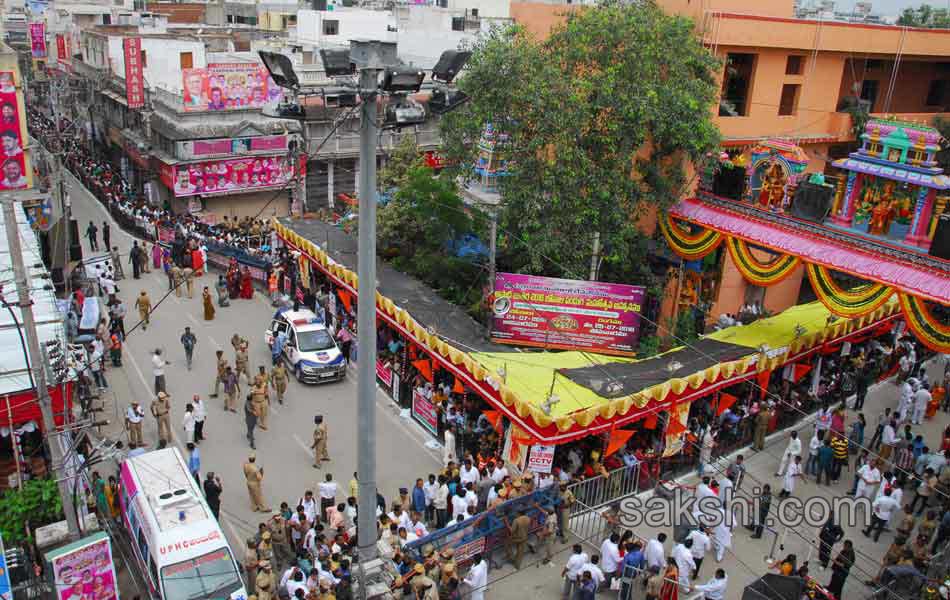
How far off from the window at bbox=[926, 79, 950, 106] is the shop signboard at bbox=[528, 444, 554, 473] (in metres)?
25.1

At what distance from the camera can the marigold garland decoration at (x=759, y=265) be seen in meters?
18.0

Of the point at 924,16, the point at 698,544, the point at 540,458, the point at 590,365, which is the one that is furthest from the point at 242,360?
the point at 924,16

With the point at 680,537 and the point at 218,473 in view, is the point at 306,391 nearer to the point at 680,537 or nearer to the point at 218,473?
the point at 218,473

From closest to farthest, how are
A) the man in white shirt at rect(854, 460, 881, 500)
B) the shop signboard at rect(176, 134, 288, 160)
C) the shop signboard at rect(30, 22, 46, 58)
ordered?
the man in white shirt at rect(854, 460, 881, 500) → the shop signboard at rect(176, 134, 288, 160) → the shop signboard at rect(30, 22, 46, 58)

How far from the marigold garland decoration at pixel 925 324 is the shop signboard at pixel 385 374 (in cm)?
1159

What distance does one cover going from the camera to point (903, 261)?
Result: 1612cm

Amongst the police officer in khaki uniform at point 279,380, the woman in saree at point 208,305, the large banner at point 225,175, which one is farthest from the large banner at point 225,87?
the police officer in khaki uniform at point 279,380

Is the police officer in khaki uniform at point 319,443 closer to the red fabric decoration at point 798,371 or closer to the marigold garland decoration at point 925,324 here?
the red fabric decoration at point 798,371

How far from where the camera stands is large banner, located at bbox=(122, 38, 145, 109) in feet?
113

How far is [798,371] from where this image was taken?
60.5 feet

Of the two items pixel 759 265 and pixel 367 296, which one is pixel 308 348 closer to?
pixel 759 265

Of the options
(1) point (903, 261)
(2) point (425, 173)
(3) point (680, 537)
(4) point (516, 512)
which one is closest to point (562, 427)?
(4) point (516, 512)

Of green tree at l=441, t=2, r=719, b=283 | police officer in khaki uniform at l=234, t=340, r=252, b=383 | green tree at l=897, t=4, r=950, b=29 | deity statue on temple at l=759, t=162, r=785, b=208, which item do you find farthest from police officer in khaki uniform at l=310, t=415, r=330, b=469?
green tree at l=897, t=4, r=950, b=29
